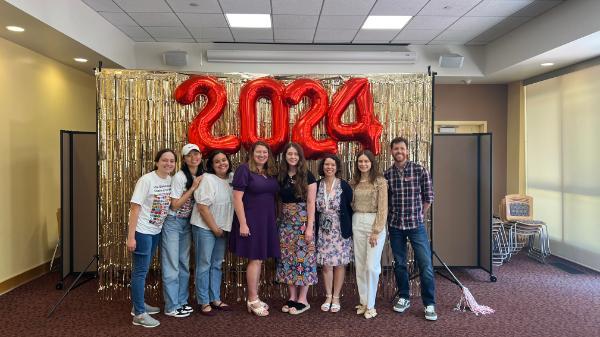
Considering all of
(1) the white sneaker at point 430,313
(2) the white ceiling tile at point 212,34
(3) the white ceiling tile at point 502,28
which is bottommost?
(1) the white sneaker at point 430,313

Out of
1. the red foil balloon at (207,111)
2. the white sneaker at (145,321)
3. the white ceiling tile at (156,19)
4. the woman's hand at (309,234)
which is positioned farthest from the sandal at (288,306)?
the white ceiling tile at (156,19)

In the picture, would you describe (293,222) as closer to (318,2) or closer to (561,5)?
(318,2)

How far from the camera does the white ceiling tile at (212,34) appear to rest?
5168 millimetres

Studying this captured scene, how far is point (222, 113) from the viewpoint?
3.64 metres

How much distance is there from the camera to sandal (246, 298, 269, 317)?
3242 mm

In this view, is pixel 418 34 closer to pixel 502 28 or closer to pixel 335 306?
pixel 502 28

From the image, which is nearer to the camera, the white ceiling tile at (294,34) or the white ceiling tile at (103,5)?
the white ceiling tile at (103,5)

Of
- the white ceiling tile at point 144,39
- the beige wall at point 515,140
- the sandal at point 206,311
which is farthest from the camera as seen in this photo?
the beige wall at point 515,140

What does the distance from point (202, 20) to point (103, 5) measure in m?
1.02

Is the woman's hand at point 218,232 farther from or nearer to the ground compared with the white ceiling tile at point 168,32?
nearer to the ground

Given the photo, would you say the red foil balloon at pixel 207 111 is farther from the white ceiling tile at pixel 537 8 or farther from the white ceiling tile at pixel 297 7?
the white ceiling tile at pixel 537 8

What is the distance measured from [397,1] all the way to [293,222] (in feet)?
8.34

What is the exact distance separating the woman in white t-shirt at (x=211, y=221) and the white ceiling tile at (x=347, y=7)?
2.13 meters

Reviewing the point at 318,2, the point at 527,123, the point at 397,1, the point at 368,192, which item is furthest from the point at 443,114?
the point at 368,192
